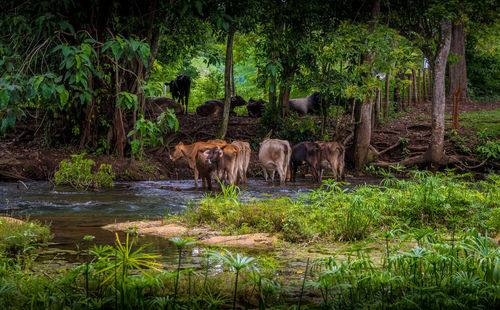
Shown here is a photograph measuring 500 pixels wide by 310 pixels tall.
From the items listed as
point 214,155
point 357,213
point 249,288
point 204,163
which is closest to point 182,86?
point 204,163

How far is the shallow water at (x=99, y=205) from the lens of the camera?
19.0 feet

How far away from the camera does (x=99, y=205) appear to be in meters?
9.20

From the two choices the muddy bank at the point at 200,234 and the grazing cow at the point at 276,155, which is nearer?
the muddy bank at the point at 200,234

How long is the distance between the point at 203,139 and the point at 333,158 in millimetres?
5490

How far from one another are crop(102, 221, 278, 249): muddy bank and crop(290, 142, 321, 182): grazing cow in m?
8.62

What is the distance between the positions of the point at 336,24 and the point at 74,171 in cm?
970

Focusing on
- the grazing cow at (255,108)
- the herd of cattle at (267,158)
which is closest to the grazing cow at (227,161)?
the herd of cattle at (267,158)

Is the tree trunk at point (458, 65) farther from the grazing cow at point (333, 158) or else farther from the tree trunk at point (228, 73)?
the tree trunk at point (228, 73)

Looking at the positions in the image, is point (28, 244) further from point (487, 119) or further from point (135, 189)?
point (487, 119)

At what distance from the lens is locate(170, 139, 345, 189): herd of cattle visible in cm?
1177

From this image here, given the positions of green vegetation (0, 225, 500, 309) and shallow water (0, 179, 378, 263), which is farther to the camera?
shallow water (0, 179, 378, 263)

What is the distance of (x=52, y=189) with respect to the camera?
11516mm

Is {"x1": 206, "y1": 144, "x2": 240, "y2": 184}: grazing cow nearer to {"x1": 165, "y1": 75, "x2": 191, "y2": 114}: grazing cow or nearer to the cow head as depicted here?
the cow head

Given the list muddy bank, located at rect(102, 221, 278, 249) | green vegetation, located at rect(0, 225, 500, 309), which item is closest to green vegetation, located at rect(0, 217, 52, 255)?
muddy bank, located at rect(102, 221, 278, 249)
